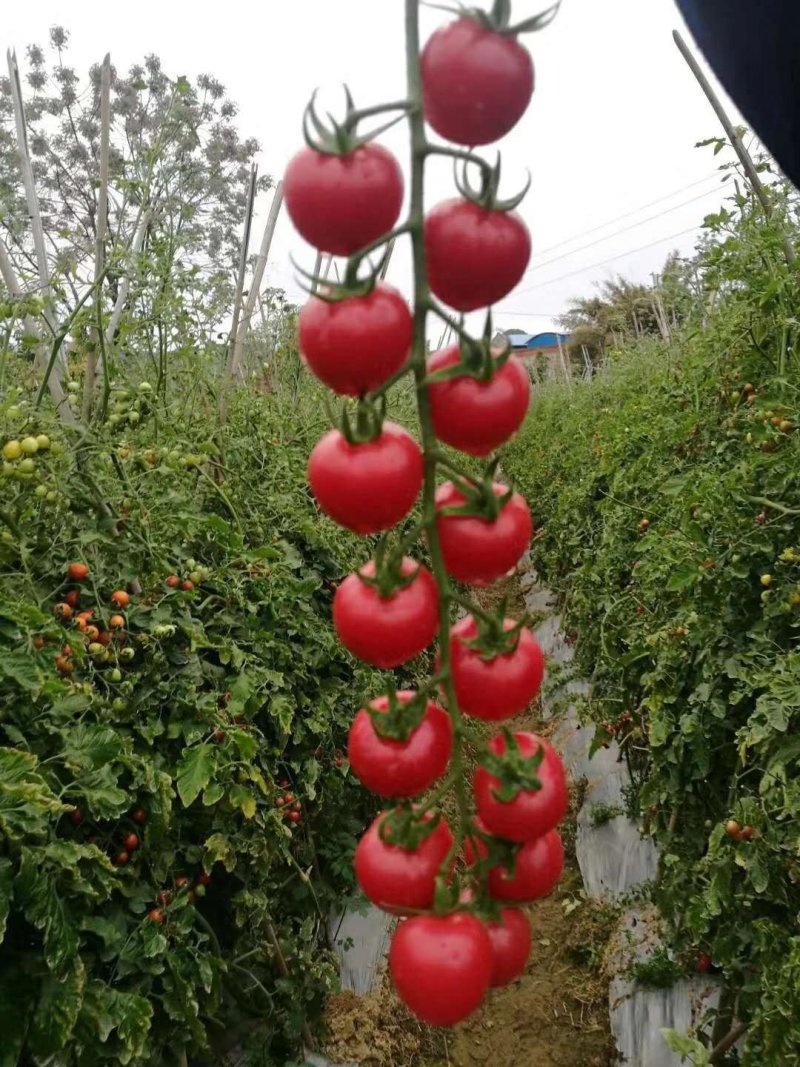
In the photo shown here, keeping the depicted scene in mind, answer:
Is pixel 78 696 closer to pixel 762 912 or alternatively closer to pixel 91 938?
pixel 91 938

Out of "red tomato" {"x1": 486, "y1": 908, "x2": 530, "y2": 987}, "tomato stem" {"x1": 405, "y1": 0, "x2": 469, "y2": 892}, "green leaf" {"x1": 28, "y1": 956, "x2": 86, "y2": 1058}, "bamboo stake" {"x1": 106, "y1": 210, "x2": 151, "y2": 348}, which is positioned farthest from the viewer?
"bamboo stake" {"x1": 106, "y1": 210, "x2": 151, "y2": 348}

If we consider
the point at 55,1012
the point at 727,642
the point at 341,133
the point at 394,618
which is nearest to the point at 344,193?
the point at 341,133

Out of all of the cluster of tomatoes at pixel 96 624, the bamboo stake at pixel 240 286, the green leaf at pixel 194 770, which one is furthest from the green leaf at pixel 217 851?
the bamboo stake at pixel 240 286

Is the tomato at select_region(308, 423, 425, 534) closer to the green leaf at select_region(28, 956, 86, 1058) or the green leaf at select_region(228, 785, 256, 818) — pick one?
the green leaf at select_region(28, 956, 86, 1058)

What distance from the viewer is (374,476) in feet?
1.24

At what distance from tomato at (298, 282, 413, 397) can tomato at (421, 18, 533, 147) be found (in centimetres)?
8

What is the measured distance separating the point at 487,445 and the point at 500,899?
261mm

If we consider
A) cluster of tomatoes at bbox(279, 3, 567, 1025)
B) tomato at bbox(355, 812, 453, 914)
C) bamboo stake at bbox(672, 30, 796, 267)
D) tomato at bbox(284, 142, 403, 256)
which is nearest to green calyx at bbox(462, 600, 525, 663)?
cluster of tomatoes at bbox(279, 3, 567, 1025)

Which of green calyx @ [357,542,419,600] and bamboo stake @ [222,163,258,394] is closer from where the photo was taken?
green calyx @ [357,542,419,600]

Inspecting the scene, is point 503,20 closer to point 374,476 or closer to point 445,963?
point 374,476

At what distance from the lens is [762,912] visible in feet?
5.79

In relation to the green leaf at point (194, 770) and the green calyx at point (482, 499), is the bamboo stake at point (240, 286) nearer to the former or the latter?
the green leaf at point (194, 770)

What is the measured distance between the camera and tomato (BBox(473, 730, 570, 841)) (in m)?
0.40

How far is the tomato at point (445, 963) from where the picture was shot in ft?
1.32
